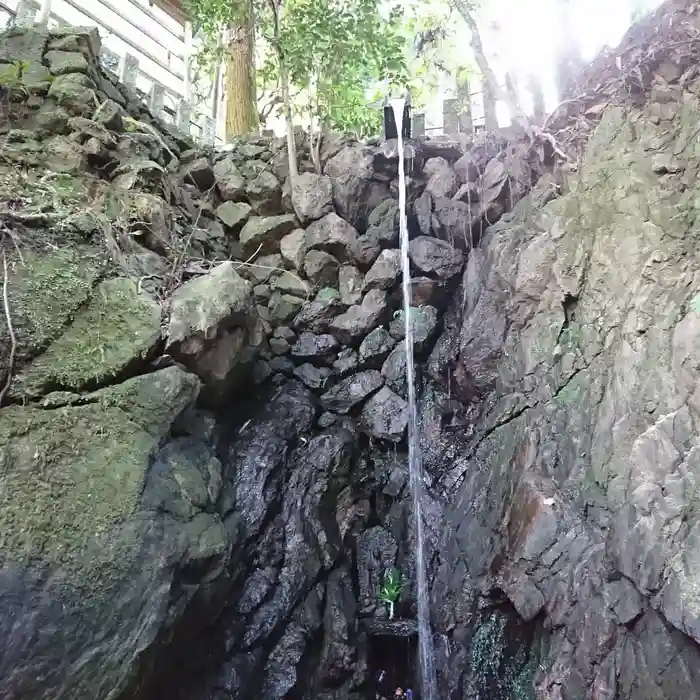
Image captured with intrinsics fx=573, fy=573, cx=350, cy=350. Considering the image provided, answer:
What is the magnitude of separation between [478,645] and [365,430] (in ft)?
9.29

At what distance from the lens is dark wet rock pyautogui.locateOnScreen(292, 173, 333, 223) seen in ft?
26.9

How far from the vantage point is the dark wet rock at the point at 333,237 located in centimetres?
802

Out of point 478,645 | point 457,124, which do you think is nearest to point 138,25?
point 457,124

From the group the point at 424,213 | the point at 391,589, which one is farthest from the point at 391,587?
the point at 424,213

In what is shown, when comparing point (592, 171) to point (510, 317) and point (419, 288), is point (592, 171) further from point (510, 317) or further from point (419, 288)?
point (419, 288)

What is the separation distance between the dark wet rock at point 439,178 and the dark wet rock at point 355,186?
651mm

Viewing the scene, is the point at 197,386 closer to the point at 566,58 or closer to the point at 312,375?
the point at 312,375

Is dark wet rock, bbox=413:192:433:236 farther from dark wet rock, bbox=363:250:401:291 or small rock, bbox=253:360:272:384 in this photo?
small rock, bbox=253:360:272:384

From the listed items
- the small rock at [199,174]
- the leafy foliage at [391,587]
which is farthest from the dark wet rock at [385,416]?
the small rock at [199,174]

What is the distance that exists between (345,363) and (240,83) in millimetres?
6176

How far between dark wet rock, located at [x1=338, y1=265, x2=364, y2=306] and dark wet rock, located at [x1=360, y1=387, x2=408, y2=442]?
134 centimetres

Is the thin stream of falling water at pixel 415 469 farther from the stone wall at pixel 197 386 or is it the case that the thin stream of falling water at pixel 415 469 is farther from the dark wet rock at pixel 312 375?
the dark wet rock at pixel 312 375

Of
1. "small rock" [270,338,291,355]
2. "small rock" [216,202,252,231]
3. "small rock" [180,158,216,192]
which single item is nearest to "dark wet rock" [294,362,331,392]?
"small rock" [270,338,291,355]

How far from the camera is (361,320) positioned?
7.70 m
